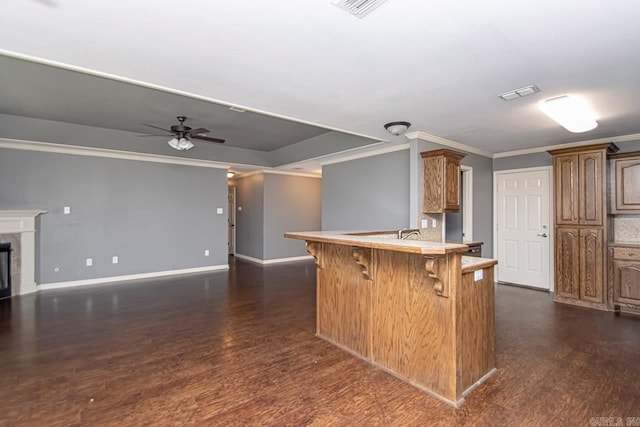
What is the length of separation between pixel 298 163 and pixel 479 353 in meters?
5.30

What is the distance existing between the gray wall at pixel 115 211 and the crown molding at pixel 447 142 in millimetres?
4395

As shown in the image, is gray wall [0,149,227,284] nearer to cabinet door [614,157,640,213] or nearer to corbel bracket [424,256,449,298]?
corbel bracket [424,256,449,298]

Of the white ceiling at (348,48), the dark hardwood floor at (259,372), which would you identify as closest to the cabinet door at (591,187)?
the white ceiling at (348,48)

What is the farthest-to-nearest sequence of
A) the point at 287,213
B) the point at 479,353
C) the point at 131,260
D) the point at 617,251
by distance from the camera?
the point at 287,213 < the point at 131,260 < the point at 617,251 < the point at 479,353

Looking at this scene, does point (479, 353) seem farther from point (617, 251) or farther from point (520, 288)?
point (520, 288)

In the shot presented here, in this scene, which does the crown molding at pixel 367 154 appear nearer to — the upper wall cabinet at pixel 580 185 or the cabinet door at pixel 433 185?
the cabinet door at pixel 433 185

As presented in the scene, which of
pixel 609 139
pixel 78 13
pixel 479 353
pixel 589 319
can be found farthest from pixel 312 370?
pixel 609 139

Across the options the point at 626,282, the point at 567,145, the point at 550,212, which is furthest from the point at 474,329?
the point at 567,145

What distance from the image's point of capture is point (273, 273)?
6.63m

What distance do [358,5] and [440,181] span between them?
3.10 meters

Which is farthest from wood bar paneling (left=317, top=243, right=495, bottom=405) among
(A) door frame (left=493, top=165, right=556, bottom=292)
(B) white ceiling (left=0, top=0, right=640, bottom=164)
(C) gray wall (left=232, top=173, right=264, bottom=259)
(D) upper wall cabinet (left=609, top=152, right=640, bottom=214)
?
(C) gray wall (left=232, top=173, right=264, bottom=259)

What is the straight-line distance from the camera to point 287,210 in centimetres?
810

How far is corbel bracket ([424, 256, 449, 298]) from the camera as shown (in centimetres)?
213

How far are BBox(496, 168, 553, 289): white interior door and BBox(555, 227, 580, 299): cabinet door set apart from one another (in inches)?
26.2
